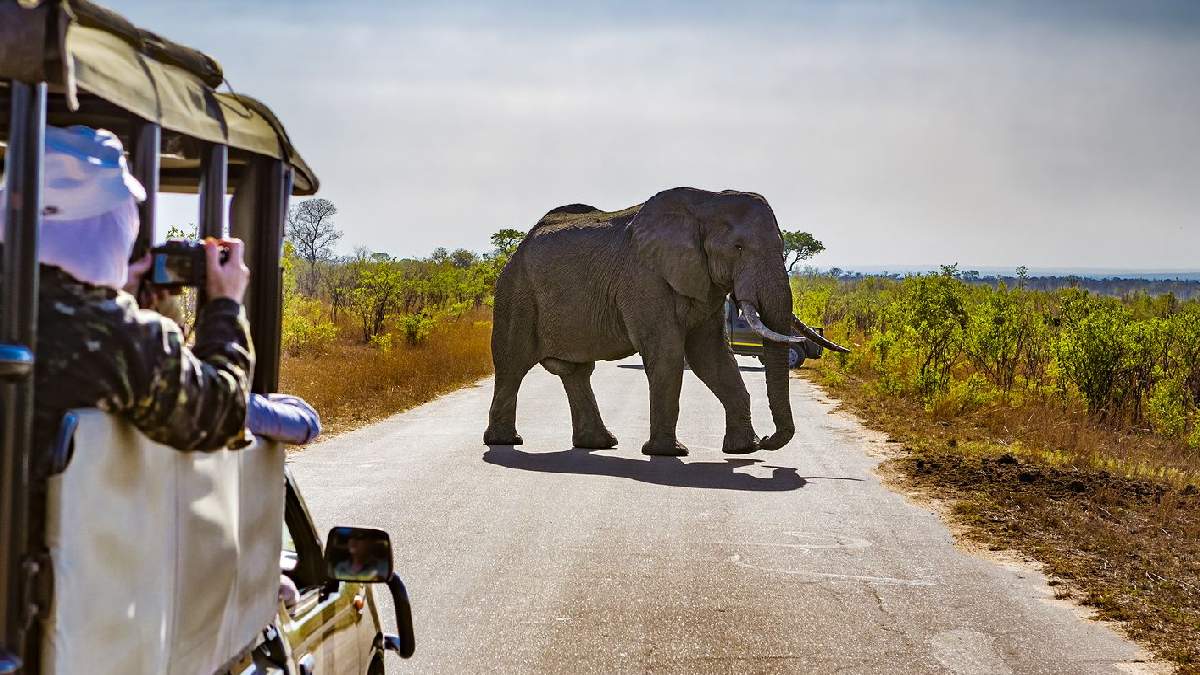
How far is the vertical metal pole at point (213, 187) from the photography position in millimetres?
Result: 3092

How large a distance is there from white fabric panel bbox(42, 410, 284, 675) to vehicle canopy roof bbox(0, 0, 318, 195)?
22.7 inches

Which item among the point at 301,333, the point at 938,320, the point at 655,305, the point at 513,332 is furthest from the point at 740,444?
the point at 301,333

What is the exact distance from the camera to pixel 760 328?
44.9 ft

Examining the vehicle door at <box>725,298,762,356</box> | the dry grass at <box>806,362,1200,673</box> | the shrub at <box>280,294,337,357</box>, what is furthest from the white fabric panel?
the vehicle door at <box>725,298,762,356</box>

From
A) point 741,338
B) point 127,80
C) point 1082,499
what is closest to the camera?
point 127,80

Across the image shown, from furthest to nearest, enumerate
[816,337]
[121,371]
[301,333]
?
[301,333]
[816,337]
[121,371]

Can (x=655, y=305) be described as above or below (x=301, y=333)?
above

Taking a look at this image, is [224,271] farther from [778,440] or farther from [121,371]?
[778,440]

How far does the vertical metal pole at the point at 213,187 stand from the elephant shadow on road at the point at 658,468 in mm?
8883

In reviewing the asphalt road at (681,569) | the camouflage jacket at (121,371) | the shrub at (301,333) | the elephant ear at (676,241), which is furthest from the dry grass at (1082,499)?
the shrub at (301,333)

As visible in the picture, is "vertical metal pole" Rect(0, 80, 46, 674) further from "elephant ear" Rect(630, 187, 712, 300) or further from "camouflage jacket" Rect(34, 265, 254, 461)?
"elephant ear" Rect(630, 187, 712, 300)

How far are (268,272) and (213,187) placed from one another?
1.35ft

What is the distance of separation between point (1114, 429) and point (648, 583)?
11.9m

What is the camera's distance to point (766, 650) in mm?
6465
